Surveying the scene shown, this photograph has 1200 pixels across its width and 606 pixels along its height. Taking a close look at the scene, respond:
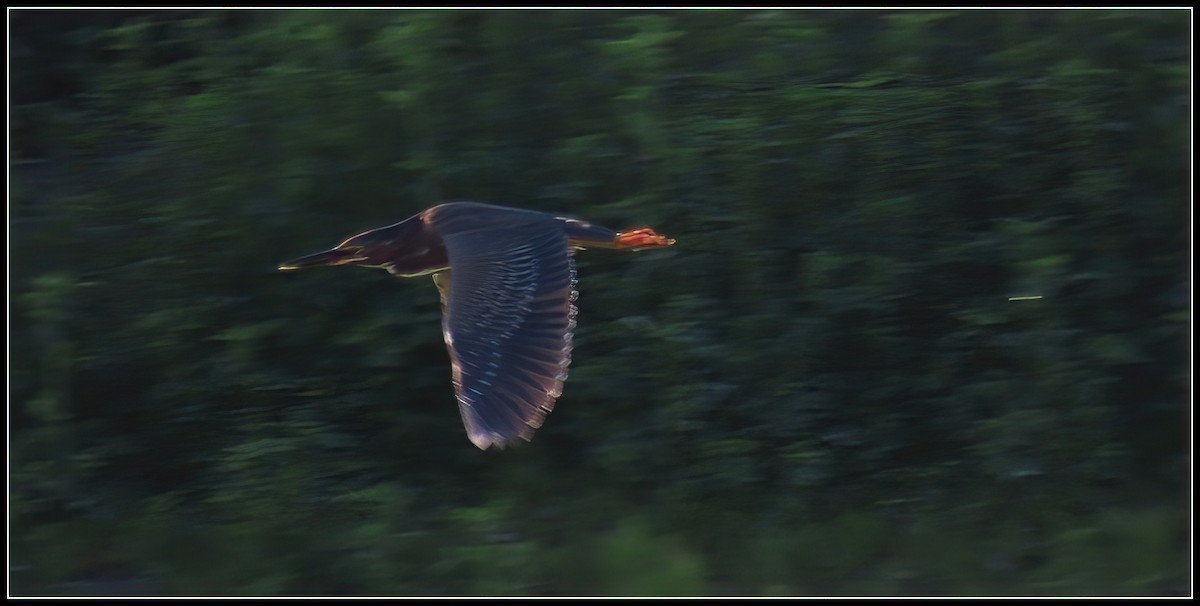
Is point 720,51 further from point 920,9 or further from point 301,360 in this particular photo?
point 301,360

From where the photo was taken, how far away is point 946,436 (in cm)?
486

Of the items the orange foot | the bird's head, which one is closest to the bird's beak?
the bird's head

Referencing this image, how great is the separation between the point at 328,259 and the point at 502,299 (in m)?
0.79

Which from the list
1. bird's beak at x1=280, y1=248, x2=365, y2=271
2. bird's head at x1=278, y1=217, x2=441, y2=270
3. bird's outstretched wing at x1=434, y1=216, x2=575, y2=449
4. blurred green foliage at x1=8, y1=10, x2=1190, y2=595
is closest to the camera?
bird's outstretched wing at x1=434, y1=216, x2=575, y2=449

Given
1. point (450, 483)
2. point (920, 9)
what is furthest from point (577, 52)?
point (450, 483)

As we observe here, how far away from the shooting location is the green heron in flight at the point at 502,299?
354 cm

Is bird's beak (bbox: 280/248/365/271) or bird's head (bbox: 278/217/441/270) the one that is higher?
bird's head (bbox: 278/217/441/270)

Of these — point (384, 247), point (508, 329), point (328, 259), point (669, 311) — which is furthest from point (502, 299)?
point (669, 311)

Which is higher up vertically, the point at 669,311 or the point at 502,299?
the point at 502,299

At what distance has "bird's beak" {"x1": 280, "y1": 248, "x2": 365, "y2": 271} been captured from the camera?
420cm

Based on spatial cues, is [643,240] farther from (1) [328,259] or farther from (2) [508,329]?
(1) [328,259]

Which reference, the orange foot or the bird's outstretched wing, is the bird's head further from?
the orange foot

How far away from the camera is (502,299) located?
3.68m

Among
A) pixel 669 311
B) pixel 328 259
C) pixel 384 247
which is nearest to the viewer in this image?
pixel 384 247
